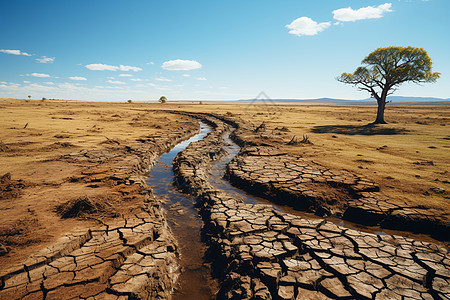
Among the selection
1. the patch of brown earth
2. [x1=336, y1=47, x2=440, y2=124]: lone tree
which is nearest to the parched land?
the patch of brown earth

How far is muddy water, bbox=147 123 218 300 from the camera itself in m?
2.84

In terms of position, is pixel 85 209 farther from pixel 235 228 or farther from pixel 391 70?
pixel 391 70

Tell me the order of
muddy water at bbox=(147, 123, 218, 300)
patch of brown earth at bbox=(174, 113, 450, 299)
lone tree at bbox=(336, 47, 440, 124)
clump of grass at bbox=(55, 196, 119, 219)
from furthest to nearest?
lone tree at bbox=(336, 47, 440, 124), clump of grass at bbox=(55, 196, 119, 219), muddy water at bbox=(147, 123, 218, 300), patch of brown earth at bbox=(174, 113, 450, 299)

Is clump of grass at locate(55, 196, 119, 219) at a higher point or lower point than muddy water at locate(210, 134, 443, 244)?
higher

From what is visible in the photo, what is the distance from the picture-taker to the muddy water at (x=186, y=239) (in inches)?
112

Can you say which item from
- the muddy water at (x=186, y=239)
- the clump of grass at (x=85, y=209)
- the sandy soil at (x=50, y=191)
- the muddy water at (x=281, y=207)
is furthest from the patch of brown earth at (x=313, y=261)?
the sandy soil at (x=50, y=191)

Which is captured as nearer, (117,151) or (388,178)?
(388,178)

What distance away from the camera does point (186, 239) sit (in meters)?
3.86

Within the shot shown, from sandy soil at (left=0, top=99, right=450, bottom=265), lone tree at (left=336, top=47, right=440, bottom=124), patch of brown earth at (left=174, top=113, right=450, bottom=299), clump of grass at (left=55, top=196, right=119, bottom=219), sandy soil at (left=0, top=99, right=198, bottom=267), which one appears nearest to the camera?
patch of brown earth at (left=174, top=113, right=450, bottom=299)

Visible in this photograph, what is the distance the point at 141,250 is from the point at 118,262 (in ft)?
1.10

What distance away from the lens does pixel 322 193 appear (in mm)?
5133

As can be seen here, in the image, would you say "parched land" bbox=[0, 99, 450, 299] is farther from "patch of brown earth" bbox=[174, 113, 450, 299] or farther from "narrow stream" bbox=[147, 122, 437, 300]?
"narrow stream" bbox=[147, 122, 437, 300]

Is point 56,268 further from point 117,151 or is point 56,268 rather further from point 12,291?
point 117,151

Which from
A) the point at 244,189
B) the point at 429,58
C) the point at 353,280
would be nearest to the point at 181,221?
the point at 244,189
